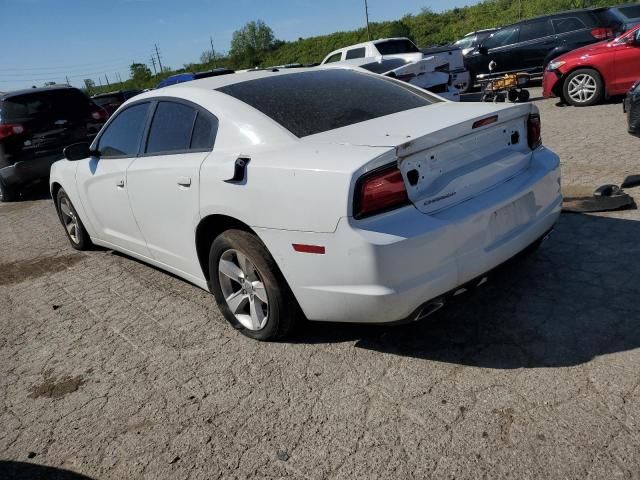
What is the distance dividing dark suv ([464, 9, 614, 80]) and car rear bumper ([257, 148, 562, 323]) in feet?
34.0

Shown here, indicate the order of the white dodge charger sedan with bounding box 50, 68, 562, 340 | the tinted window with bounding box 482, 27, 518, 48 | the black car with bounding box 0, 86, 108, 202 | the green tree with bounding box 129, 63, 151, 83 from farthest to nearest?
the green tree with bounding box 129, 63, 151, 83 < the tinted window with bounding box 482, 27, 518, 48 < the black car with bounding box 0, 86, 108, 202 < the white dodge charger sedan with bounding box 50, 68, 562, 340

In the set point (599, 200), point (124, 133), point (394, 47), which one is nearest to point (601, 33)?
point (394, 47)

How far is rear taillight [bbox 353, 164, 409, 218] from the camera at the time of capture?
2.50 metres

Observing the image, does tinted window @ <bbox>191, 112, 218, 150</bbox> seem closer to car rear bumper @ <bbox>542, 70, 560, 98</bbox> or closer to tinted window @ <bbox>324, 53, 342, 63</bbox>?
car rear bumper @ <bbox>542, 70, 560, 98</bbox>

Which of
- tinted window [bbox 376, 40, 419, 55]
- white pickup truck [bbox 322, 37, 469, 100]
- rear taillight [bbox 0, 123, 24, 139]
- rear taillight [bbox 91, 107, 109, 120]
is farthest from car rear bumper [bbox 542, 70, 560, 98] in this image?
rear taillight [bbox 0, 123, 24, 139]

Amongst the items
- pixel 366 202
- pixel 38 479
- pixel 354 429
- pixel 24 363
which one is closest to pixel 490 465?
pixel 354 429

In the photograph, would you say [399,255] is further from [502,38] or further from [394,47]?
[502,38]

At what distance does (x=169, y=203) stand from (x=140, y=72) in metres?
75.1

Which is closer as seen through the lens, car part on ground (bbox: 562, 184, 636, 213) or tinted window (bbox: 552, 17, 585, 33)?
car part on ground (bbox: 562, 184, 636, 213)

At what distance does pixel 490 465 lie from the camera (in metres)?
2.12

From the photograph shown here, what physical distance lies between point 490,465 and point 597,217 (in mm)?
3077

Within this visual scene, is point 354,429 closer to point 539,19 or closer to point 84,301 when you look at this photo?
point 84,301

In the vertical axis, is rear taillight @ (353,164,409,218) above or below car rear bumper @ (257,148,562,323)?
above

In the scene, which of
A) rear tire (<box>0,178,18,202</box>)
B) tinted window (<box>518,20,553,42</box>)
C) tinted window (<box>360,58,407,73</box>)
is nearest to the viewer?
rear tire (<box>0,178,18,202</box>)
